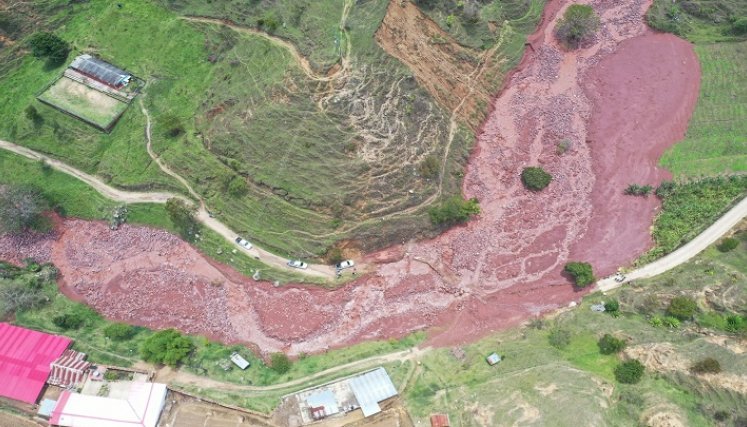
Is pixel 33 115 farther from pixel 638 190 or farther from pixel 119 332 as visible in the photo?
pixel 638 190

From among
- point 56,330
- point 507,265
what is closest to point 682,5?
point 507,265

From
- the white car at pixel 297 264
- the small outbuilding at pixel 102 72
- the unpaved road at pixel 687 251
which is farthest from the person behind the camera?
the small outbuilding at pixel 102 72

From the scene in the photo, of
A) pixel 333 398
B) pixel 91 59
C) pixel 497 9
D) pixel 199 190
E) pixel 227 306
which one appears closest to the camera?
pixel 333 398

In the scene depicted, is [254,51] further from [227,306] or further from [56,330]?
[56,330]

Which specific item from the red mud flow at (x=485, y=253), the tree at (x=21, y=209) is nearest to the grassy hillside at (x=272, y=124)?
the red mud flow at (x=485, y=253)

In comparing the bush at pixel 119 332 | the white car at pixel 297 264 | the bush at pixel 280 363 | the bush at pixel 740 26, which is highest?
the bush at pixel 740 26

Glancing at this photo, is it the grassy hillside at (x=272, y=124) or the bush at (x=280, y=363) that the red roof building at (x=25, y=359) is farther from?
the bush at (x=280, y=363)

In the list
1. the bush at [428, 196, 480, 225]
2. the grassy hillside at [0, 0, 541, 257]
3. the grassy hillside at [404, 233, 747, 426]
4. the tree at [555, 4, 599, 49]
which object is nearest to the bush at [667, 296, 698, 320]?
the grassy hillside at [404, 233, 747, 426]

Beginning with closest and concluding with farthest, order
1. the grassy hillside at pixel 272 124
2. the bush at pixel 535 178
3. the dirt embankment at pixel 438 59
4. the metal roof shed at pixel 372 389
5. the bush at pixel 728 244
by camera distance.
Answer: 1. the metal roof shed at pixel 372 389
2. the bush at pixel 728 244
3. the grassy hillside at pixel 272 124
4. the bush at pixel 535 178
5. the dirt embankment at pixel 438 59
